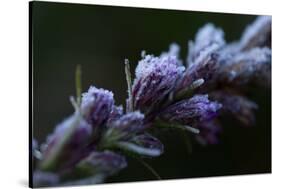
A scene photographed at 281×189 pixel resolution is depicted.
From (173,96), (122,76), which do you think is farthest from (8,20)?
(173,96)

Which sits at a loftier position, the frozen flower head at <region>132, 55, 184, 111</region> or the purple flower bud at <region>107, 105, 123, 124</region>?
the frozen flower head at <region>132, 55, 184, 111</region>

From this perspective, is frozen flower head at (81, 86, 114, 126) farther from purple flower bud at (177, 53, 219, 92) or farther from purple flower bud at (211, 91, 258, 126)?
purple flower bud at (211, 91, 258, 126)

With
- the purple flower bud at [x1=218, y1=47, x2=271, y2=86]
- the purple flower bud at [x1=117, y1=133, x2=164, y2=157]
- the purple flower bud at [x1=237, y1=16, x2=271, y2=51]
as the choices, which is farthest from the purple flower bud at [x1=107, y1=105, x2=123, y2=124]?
the purple flower bud at [x1=237, y1=16, x2=271, y2=51]

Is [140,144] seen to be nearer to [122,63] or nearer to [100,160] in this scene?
[100,160]

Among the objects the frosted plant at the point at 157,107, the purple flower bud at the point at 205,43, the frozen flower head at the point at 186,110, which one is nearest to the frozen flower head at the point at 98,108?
the frosted plant at the point at 157,107

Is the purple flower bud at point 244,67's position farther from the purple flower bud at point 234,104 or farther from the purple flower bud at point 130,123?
the purple flower bud at point 130,123

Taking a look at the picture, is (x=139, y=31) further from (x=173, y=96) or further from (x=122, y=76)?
(x=173, y=96)

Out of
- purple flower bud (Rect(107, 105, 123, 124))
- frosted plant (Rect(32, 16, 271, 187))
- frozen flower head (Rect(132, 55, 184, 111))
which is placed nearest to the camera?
frosted plant (Rect(32, 16, 271, 187))
